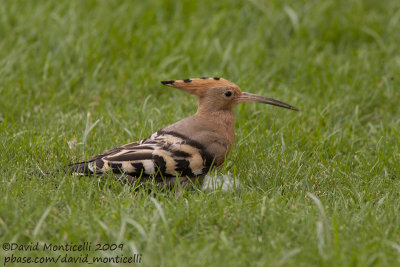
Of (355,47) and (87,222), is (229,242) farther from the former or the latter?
(355,47)

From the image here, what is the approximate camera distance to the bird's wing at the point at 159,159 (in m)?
4.04

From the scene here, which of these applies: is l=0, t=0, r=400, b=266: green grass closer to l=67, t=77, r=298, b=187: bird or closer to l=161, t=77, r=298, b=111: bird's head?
l=67, t=77, r=298, b=187: bird

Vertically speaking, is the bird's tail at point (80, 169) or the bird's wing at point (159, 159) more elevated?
the bird's wing at point (159, 159)

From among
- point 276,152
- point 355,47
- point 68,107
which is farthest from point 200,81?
point 355,47

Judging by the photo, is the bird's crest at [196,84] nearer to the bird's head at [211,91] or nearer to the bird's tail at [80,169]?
the bird's head at [211,91]

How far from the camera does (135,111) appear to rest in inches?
215

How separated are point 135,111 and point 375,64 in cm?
269

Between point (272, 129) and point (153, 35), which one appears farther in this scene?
point (153, 35)

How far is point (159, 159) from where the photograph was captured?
13.4 feet

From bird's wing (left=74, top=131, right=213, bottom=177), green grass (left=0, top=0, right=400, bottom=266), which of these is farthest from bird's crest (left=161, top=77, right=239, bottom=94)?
green grass (left=0, top=0, right=400, bottom=266)

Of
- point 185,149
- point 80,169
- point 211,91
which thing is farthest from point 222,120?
point 80,169

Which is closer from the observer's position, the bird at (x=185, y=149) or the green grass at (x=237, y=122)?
the green grass at (x=237, y=122)

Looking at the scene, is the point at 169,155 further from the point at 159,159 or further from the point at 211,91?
the point at 211,91

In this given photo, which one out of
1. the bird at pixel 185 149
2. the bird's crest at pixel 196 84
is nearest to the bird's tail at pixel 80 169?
the bird at pixel 185 149
